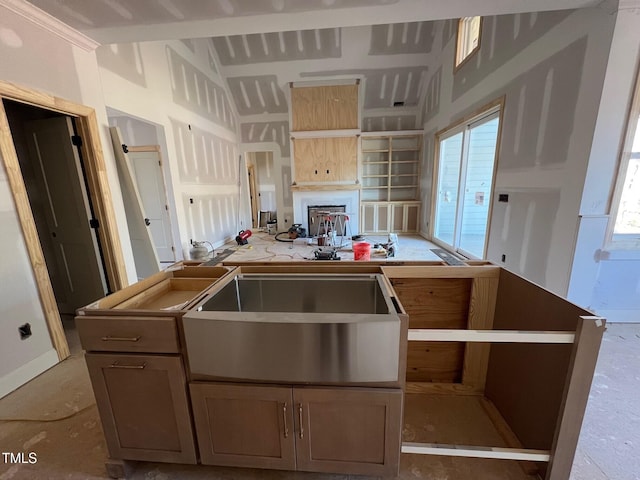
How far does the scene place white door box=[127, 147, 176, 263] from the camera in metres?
4.04

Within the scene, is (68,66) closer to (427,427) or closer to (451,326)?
(451,326)

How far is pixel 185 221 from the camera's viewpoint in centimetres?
445

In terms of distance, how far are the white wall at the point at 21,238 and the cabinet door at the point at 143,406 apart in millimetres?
1252

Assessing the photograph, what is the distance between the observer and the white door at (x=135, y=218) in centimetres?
251

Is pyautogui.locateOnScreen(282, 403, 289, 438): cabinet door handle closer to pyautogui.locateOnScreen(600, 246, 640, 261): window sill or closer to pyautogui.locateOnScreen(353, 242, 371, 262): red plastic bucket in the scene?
pyautogui.locateOnScreen(353, 242, 371, 262): red plastic bucket

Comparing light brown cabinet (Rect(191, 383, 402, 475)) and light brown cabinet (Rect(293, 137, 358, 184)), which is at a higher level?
light brown cabinet (Rect(293, 137, 358, 184))

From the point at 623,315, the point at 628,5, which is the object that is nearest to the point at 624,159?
the point at 628,5

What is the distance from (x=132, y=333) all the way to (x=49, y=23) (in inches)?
96.7

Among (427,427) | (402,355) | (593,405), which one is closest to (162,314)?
(402,355)

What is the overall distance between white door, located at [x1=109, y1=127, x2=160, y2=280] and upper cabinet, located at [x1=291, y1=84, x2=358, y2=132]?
389 cm

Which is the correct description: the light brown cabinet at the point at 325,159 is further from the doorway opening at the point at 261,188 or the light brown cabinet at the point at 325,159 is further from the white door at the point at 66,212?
the white door at the point at 66,212

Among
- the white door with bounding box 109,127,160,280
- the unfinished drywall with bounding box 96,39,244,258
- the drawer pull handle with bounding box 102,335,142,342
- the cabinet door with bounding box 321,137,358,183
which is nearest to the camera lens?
the drawer pull handle with bounding box 102,335,142,342

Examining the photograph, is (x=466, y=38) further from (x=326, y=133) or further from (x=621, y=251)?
(x=621, y=251)

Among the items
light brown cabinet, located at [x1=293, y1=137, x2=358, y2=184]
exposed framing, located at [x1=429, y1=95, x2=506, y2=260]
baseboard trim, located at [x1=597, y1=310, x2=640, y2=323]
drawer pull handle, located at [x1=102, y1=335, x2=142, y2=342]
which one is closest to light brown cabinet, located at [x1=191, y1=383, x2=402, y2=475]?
drawer pull handle, located at [x1=102, y1=335, x2=142, y2=342]
